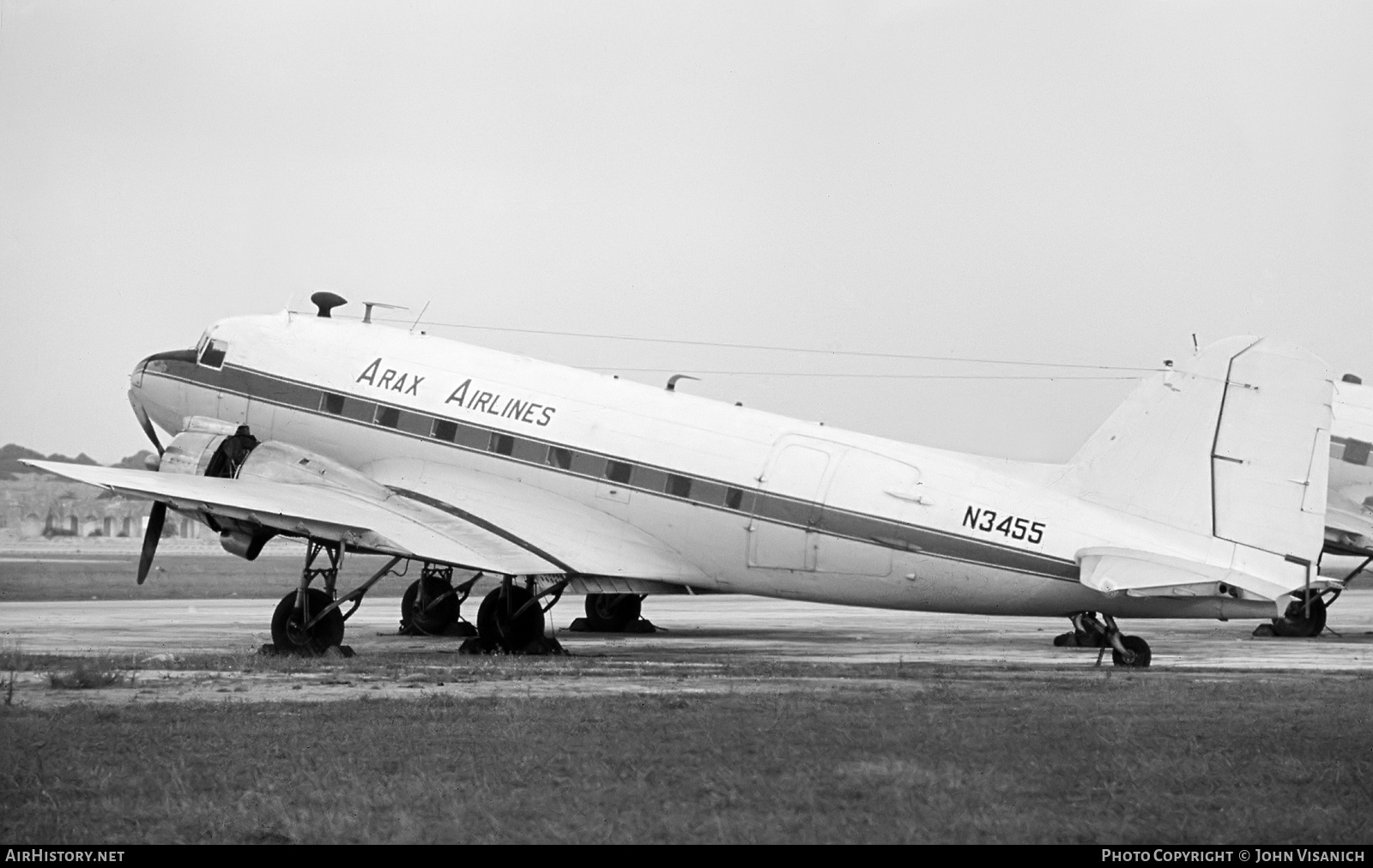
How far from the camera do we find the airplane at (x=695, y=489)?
20.3 meters

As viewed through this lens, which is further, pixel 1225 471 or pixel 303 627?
pixel 303 627

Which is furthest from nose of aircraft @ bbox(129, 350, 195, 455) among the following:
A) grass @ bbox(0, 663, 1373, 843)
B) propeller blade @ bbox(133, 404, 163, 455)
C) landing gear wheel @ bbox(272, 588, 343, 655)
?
grass @ bbox(0, 663, 1373, 843)

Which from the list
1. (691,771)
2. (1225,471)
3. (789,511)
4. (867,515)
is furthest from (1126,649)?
(691,771)

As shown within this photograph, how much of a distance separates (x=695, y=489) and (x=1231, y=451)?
24.3 ft

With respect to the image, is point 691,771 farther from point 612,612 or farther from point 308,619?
point 612,612

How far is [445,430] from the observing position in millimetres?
24750

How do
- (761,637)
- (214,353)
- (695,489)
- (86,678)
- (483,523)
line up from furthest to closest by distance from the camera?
1. (761,637)
2. (214,353)
3. (483,523)
4. (695,489)
5. (86,678)

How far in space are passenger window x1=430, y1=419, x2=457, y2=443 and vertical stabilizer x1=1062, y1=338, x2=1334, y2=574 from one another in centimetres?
950

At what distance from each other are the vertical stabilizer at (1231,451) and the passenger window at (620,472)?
6406 millimetres

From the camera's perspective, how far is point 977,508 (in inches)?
835
